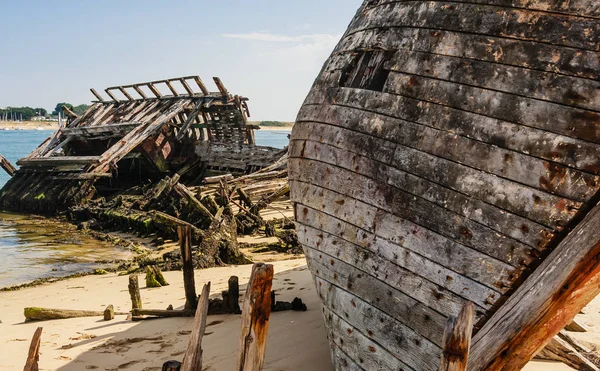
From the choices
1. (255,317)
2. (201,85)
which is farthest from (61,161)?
(255,317)

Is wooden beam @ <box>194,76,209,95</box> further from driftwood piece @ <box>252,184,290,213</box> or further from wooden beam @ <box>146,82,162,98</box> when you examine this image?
driftwood piece @ <box>252,184,290,213</box>

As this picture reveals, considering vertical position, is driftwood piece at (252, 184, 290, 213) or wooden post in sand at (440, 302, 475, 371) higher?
wooden post in sand at (440, 302, 475, 371)

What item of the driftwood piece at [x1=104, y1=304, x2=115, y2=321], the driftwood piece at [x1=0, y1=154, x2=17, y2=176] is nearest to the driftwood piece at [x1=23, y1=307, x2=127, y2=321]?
the driftwood piece at [x1=104, y1=304, x2=115, y2=321]

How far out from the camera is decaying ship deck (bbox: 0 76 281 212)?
70.8 feet

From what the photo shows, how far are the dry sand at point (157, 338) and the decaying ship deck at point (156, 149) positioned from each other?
1257 cm

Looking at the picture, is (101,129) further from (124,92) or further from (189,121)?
(189,121)

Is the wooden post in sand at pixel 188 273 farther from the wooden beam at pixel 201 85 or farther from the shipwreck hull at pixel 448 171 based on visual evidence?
the wooden beam at pixel 201 85

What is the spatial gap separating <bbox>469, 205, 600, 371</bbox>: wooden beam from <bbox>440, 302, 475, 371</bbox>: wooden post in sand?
0.60 meters

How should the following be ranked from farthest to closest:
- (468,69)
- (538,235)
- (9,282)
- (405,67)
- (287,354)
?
1. (9,282)
2. (287,354)
3. (405,67)
4. (468,69)
5. (538,235)

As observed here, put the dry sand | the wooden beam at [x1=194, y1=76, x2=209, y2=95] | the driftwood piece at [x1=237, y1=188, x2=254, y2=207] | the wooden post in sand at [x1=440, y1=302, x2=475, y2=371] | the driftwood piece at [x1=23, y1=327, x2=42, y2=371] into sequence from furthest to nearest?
the wooden beam at [x1=194, y1=76, x2=209, y2=95] < the driftwood piece at [x1=237, y1=188, x2=254, y2=207] < the dry sand < the driftwood piece at [x1=23, y1=327, x2=42, y2=371] < the wooden post in sand at [x1=440, y1=302, x2=475, y2=371]

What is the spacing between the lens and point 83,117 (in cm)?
2662

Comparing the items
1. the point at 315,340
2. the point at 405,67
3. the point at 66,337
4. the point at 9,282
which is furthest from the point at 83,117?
the point at 405,67

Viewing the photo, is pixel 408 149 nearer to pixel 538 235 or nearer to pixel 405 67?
pixel 405 67

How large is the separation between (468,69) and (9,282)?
36.3 ft
